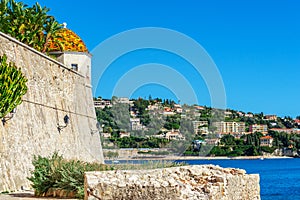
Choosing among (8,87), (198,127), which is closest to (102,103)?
(198,127)

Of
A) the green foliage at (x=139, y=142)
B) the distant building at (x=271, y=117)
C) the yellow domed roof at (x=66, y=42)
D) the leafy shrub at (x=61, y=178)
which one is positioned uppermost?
the distant building at (x=271, y=117)

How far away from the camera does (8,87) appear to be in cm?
1595

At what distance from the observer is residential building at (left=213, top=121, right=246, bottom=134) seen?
8216 cm

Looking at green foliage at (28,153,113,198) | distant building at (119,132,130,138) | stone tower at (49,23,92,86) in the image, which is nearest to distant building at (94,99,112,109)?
distant building at (119,132,130,138)

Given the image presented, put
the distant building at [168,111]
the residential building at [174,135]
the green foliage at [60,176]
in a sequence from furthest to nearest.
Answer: the distant building at [168,111] < the residential building at [174,135] < the green foliage at [60,176]

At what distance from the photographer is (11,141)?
17.4 meters

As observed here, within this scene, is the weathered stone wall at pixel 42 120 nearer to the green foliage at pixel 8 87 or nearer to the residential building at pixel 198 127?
the green foliage at pixel 8 87

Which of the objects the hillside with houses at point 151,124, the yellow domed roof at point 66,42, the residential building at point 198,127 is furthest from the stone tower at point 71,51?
the residential building at point 198,127

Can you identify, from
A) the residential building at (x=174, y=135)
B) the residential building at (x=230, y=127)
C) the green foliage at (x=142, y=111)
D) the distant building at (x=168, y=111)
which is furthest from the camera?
the residential building at (x=230, y=127)

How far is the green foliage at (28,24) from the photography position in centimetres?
2627

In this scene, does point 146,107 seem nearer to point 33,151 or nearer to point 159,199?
point 33,151

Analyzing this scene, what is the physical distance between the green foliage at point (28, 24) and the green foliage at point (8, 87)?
31.5 feet

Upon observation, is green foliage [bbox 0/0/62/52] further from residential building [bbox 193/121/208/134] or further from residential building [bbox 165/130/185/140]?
residential building [bbox 193/121/208/134]

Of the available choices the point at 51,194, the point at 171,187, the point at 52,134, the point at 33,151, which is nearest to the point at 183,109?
the point at 52,134
